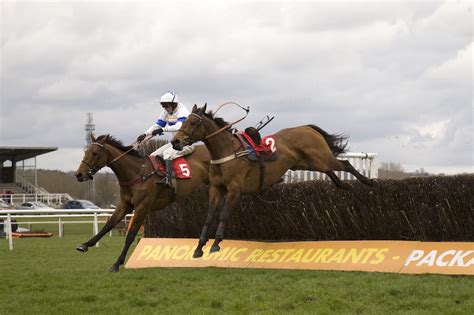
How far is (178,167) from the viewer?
1021 centimetres

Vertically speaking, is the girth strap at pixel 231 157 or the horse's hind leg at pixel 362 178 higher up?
the girth strap at pixel 231 157


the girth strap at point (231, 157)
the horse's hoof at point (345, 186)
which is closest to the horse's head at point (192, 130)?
the girth strap at point (231, 157)

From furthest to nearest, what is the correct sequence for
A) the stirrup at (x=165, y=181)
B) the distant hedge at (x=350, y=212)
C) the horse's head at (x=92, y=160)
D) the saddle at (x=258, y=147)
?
the stirrup at (x=165, y=181)
the horse's head at (x=92, y=160)
the saddle at (x=258, y=147)
the distant hedge at (x=350, y=212)

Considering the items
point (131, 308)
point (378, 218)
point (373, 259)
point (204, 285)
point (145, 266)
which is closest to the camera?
point (131, 308)

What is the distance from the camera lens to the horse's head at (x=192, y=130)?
8781mm

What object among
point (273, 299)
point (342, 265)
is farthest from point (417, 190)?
point (273, 299)

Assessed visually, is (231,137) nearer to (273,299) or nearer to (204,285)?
(204,285)

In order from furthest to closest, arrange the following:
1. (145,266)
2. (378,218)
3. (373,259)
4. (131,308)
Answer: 1. (145,266)
2. (378,218)
3. (373,259)
4. (131,308)

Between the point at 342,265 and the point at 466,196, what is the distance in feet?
5.10

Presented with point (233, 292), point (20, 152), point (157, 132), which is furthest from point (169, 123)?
point (20, 152)

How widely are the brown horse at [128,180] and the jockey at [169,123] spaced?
0.23 meters

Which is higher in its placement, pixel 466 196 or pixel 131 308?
pixel 466 196

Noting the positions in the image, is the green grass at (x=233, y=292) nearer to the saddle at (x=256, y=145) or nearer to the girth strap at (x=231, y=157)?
the girth strap at (x=231, y=157)

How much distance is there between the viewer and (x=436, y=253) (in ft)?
25.2
